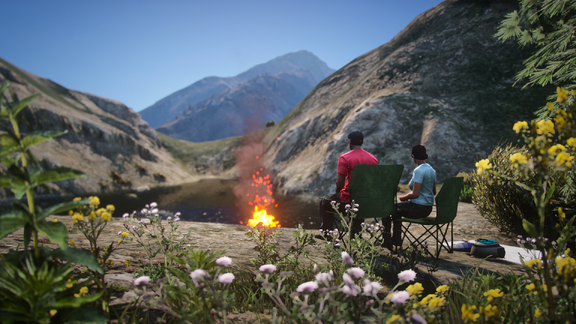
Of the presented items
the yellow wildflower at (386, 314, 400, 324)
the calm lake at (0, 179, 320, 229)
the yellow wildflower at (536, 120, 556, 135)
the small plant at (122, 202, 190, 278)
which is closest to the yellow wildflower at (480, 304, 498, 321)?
the yellow wildflower at (386, 314, 400, 324)

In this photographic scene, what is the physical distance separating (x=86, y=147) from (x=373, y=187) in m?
51.4

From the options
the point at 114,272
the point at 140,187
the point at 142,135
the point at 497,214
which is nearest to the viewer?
A: the point at 114,272

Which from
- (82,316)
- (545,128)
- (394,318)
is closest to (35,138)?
(82,316)

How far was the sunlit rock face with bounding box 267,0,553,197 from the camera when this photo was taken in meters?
20.4

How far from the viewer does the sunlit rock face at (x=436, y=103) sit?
20438 mm

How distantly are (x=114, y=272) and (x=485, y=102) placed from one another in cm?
2808

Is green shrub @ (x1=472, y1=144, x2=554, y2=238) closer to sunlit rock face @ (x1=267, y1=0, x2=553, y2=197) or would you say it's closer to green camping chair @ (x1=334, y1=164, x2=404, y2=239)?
green camping chair @ (x1=334, y1=164, x2=404, y2=239)

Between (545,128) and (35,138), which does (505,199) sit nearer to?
(545,128)

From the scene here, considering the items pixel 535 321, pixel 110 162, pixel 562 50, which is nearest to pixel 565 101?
pixel 535 321

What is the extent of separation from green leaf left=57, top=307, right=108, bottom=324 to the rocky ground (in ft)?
2.53

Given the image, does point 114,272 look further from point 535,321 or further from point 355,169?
point 535,321

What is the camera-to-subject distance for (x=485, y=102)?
22.3m

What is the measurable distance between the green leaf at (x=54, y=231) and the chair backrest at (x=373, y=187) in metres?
3.66

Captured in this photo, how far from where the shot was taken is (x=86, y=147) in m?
42.1
